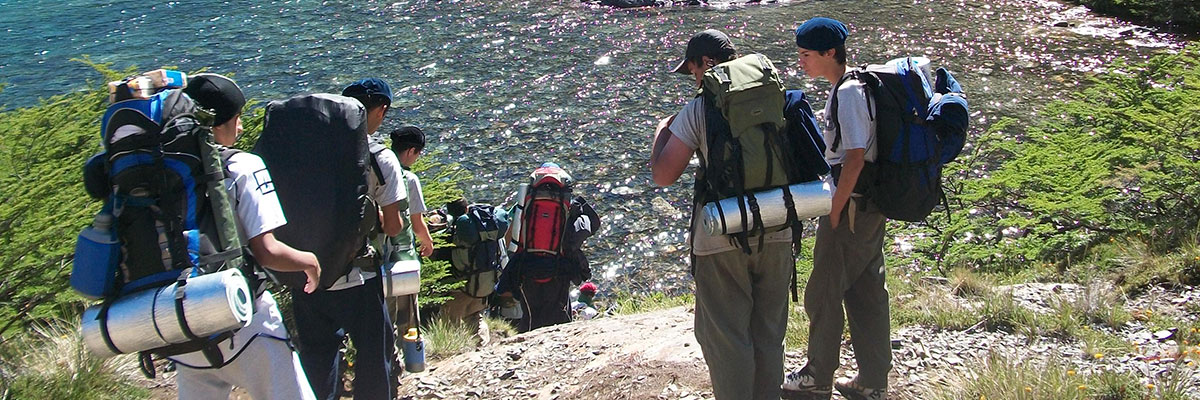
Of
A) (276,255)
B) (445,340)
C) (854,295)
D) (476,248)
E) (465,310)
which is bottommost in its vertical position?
(465,310)

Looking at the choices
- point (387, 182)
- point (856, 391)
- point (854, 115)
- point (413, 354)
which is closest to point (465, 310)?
point (413, 354)

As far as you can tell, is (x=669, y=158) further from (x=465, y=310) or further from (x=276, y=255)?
(x=465, y=310)

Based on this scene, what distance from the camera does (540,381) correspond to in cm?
517

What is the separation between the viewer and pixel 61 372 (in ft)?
15.2

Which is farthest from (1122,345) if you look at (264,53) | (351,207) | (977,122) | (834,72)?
(264,53)

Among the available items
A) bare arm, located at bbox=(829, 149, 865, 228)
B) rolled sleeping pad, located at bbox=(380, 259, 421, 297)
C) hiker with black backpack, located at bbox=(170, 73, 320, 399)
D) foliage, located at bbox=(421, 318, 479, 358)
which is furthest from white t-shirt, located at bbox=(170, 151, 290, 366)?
foliage, located at bbox=(421, 318, 479, 358)

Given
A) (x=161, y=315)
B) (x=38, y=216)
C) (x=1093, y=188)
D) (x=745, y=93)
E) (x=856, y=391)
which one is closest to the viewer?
(x=161, y=315)

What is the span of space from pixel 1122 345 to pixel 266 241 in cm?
422

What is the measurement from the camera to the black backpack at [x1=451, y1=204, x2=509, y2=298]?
7168mm

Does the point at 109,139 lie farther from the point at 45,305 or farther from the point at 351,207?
the point at 45,305

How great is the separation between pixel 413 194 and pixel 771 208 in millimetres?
1882

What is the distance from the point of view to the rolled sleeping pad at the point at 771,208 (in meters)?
3.46

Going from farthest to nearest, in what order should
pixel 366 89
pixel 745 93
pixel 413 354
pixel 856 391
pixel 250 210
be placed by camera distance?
pixel 413 354, pixel 856 391, pixel 366 89, pixel 745 93, pixel 250 210

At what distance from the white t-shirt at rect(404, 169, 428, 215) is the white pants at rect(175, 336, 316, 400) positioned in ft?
4.89
